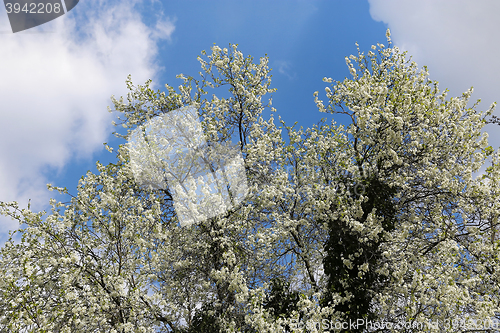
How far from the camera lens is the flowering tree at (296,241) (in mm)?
7469

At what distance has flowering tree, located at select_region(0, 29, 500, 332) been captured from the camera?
7469 millimetres

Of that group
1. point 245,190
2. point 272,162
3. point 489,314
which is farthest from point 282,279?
point 489,314

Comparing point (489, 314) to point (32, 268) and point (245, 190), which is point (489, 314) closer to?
point (245, 190)

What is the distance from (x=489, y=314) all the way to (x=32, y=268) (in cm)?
901

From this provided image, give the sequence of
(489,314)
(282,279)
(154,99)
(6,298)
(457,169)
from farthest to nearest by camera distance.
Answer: (154,99)
(282,279)
(457,169)
(6,298)
(489,314)

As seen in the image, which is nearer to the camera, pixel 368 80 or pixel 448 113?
pixel 448 113

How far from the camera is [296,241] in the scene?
35.0ft

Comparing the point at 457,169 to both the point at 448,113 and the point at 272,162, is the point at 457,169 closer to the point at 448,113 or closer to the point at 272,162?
the point at 448,113

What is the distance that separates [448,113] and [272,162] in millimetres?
5075

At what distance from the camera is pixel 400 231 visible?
8.58 meters

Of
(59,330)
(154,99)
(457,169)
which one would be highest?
(154,99)

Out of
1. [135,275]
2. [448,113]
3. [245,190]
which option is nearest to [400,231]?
[448,113]

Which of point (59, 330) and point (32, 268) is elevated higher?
point (32, 268)

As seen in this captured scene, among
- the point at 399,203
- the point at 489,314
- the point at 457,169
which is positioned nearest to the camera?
the point at 489,314
